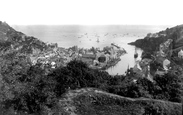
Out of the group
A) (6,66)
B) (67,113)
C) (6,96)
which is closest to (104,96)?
(67,113)

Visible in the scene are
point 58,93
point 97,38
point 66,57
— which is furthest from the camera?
point 97,38

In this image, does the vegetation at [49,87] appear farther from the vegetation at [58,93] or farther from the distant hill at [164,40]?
the distant hill at [164,40]

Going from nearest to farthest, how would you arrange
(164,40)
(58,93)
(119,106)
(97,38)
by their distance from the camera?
1. (119,106)
2. (58,93)
3. (164,40)
4. (97,38)

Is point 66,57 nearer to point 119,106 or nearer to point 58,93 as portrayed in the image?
point 58,93

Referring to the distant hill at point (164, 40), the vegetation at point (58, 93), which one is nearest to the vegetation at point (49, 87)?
the vegetation at point (58, 93)

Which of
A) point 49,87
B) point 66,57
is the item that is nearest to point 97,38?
point 66,57

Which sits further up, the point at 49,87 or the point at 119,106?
the point at 49,87

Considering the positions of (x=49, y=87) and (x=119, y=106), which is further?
(x=49, y=87)

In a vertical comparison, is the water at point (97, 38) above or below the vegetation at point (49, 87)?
below

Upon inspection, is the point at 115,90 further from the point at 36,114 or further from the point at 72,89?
the point at 36,114
